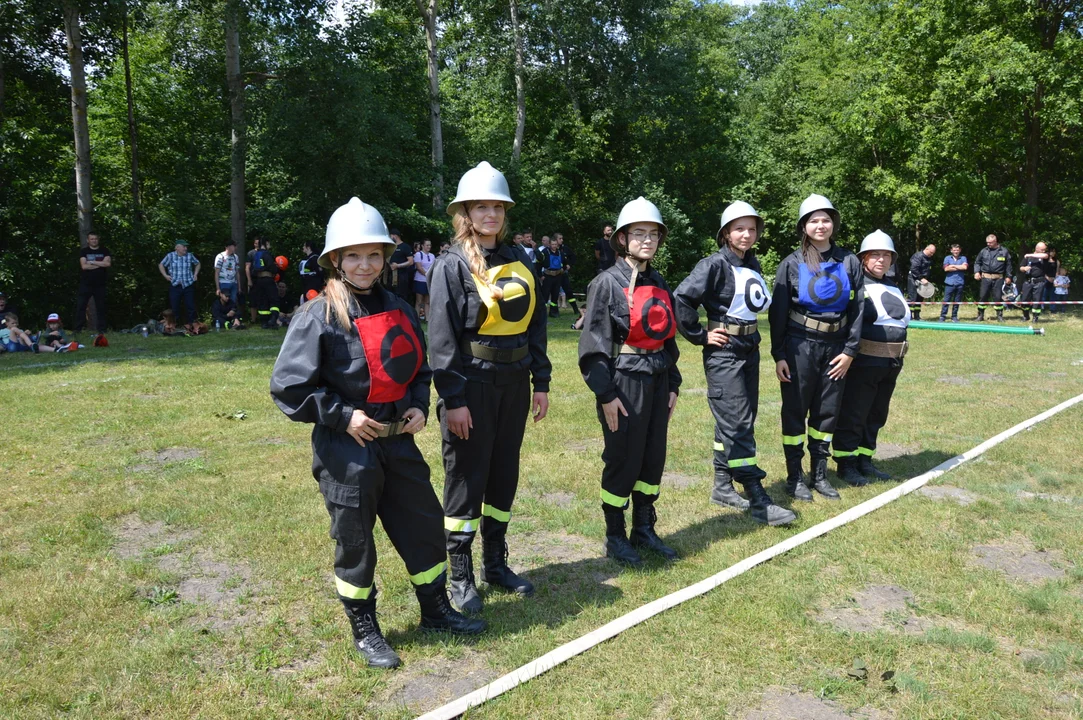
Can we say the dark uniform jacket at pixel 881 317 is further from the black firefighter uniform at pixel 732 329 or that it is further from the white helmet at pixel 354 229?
the white helmet at pixel 354 229

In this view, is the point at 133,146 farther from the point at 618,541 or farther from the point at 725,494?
the point at 618,541

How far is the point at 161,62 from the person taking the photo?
88.7ft

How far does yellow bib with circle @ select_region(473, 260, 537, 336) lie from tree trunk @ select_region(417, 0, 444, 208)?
21.6 metres

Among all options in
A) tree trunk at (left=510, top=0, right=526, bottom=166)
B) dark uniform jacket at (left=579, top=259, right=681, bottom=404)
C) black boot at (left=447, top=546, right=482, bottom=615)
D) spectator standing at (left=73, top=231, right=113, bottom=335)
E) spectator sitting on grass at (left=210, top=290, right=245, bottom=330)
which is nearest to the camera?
black boot at (left=447, top=546, right=482, bottom=615)

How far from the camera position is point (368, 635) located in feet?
12.6

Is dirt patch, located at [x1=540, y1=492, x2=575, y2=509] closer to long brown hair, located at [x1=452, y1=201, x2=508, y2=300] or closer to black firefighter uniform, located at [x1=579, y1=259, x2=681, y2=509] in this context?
black firefighter uniform, located at [x1=579, y1=259, x2=681, y2=509]

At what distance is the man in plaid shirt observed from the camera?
1684cm

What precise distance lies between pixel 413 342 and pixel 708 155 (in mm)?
34720

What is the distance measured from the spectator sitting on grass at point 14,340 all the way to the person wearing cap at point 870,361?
45.0 feet

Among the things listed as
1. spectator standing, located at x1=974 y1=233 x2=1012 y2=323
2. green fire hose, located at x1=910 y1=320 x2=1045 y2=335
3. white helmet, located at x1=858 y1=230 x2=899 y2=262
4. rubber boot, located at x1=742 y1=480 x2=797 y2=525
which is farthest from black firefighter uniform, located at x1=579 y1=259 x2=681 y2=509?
spectator standing, located at x1=974 y1=233 x2=1012 y2=323

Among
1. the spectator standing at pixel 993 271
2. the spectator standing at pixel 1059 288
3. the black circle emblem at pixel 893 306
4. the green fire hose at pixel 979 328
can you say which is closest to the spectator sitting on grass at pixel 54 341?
the black circle emblem at pixel 893 306

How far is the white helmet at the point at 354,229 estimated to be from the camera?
3.65 m

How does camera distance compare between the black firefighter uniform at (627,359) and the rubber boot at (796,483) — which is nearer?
the black firefighter uniform at (627,359)

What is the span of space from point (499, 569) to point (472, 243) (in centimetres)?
188
